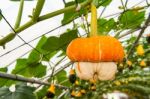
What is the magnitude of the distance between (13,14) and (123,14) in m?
0.73

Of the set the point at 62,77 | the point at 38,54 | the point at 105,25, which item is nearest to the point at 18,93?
the point at 38,54

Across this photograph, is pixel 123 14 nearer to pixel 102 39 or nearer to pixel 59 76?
pixel 59 76

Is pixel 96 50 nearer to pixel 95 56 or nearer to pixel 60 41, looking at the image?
pixel 95 56

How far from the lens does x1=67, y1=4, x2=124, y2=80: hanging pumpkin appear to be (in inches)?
30.3

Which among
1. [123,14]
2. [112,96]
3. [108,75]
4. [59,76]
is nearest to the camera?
[108,75]

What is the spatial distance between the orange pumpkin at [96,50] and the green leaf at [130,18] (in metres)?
1.54

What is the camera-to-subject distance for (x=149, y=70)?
8.11 metres

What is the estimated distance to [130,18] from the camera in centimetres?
243

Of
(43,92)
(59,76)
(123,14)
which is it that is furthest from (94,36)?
(59,76)

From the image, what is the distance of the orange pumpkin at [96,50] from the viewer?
79cm

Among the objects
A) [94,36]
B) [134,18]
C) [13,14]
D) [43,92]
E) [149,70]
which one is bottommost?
[94,36]

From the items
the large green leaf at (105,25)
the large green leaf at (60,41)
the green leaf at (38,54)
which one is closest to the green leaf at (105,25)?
the large green leaf at (105,25)

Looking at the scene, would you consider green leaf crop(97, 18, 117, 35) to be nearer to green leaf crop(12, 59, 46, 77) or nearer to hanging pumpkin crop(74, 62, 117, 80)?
green leaf crop(12, 59, 46, 77)

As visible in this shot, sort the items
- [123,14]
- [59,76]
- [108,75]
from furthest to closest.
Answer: [59,76]
[123,14]
[108,75]
